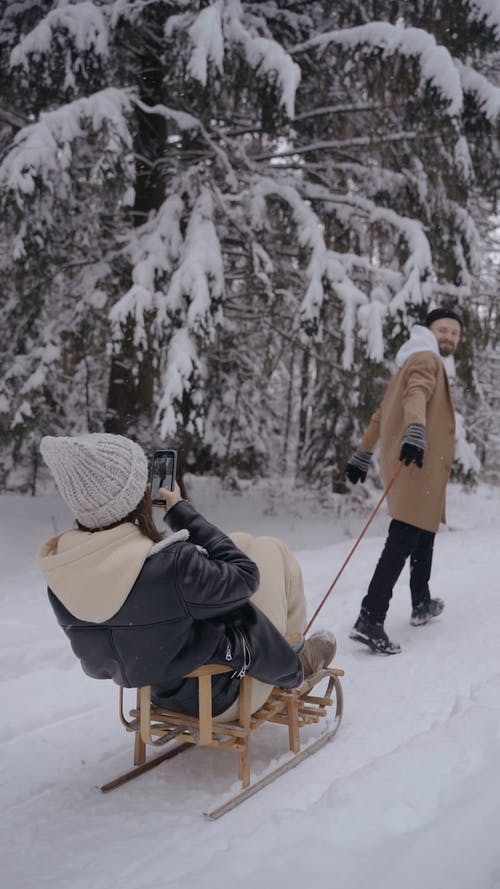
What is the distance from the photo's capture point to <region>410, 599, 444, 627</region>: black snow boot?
16.3 feet

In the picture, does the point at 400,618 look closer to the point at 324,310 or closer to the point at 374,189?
the point at 324,310

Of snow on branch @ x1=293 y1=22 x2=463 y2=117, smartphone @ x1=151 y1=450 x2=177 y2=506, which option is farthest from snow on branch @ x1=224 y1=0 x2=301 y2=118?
smartphone @ x1=151 y1=450 x2=177 y2=506

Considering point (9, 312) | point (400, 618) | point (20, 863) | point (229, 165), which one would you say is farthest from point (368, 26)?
point (20, 863)

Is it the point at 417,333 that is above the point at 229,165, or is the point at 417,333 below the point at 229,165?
below

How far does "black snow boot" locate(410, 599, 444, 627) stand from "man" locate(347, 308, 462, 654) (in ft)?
0.61

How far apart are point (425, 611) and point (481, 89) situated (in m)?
5.54

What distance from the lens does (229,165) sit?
8.03 m

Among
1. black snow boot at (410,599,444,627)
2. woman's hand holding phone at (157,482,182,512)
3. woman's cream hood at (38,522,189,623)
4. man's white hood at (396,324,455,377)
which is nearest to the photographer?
woman's cream hood at (38,522,189,623)

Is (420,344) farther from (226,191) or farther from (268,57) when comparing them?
(226,191)

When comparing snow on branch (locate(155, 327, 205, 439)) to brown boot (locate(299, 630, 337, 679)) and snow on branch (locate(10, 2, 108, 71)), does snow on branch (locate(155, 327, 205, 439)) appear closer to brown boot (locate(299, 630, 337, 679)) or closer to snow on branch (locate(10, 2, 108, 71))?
snow on branch (locate(10, 2, 108, 71))

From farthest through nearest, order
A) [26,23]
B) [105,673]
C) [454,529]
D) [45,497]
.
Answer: [45,497] → [454,529] → [26,23] → [105,673]

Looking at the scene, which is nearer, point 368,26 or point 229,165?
point 368,26

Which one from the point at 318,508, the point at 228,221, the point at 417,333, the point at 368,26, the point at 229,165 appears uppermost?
the point at 368,26

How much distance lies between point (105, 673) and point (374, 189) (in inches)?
299
